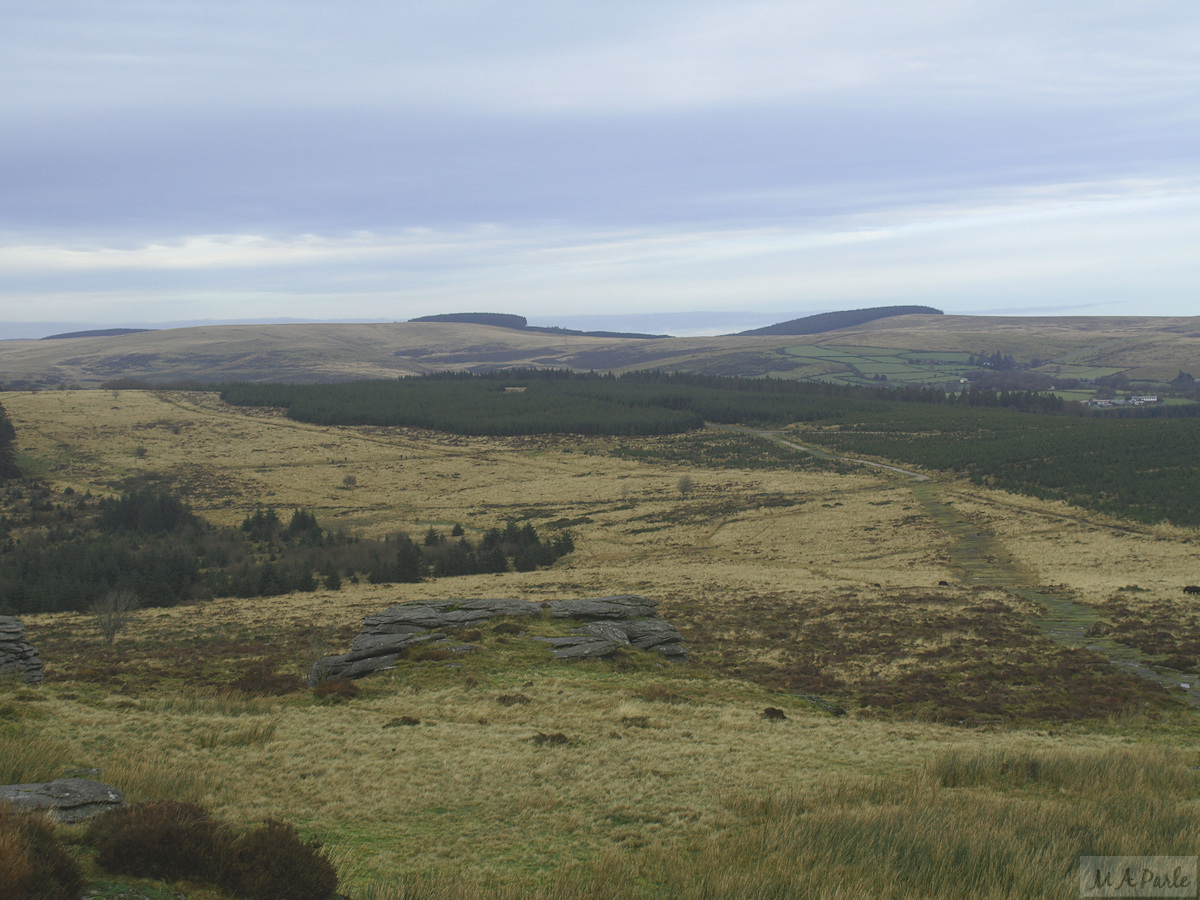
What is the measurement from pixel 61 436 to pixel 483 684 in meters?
123

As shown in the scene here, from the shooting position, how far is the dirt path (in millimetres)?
22094

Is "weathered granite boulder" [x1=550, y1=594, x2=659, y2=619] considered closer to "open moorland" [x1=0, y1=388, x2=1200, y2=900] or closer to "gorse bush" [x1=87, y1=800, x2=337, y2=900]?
"open moorland" [x1=0, y1=388, x2=1200, y2=900]

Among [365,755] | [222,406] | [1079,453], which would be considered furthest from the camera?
[222,406]

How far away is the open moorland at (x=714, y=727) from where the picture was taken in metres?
9.35

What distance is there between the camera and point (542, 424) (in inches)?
5443

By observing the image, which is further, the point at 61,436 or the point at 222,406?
the point at 222,406

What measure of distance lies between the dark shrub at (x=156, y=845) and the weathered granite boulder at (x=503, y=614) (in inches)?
555

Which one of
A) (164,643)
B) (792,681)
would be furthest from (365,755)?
(164,643)

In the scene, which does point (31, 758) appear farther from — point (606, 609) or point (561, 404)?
point (561, 404)

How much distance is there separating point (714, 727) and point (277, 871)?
11.2 meters

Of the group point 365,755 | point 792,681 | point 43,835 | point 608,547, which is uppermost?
point 43,835

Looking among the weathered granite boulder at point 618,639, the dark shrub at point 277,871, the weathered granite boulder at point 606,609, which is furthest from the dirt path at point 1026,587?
the dark shrub at point 277,871

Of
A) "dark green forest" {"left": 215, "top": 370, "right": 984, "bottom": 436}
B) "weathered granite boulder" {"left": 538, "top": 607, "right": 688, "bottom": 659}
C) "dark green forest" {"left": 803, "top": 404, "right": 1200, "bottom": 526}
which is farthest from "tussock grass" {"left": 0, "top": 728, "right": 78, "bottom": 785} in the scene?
"dark green forest" {"left": 215, "top": 370, "right": 984, "bottom": 436}

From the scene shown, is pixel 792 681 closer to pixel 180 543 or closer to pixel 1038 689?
pixel 1038 689
